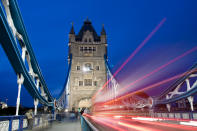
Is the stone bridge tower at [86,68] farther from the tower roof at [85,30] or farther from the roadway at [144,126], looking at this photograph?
the roadway at [144,126]

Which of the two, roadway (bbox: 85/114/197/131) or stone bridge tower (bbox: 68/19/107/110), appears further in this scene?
stone bridge tower (bbox: 68/19/107/110)

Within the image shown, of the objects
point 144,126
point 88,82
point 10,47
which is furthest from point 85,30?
point 144,126

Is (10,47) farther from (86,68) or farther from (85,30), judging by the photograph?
(85,30)

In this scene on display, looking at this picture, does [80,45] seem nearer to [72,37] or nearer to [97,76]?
[72,37]

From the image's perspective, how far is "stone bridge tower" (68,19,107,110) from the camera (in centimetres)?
3660

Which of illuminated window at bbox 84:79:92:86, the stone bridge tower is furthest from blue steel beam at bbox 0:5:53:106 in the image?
illuminated window at bbox 84:79:92:86

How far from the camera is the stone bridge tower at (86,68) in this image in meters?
36.6

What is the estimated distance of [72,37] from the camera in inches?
1672

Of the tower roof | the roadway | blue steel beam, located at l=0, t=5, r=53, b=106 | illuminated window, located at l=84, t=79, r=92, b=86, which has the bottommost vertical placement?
the roadway

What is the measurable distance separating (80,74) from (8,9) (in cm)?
3013

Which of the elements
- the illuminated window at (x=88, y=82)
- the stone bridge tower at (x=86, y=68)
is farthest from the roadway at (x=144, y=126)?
the illuminated window at (x=88, y=82)

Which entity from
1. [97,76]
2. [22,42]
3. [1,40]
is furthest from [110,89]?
[1,40]

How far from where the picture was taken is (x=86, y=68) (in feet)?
128

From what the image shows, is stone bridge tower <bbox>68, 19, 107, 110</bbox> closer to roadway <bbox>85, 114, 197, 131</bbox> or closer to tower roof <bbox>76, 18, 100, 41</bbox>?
tower roof <bbox>76, 18, 100, 41</bbox>
